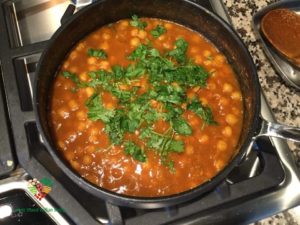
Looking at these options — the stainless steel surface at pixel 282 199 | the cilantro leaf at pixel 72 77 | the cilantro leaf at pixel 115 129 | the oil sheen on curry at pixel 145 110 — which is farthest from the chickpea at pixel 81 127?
the stainless steel surface at pixel 282 199

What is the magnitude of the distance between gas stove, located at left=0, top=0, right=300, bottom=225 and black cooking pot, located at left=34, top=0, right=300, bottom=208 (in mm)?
147

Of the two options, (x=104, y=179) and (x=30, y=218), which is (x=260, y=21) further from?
(x=30, y=218)

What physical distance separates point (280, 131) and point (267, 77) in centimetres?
54

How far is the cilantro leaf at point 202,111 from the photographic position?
1.74 m

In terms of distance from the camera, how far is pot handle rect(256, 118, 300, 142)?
159 centimetres

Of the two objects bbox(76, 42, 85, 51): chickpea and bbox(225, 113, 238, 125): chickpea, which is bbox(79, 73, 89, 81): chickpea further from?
bbox(225, 113, 238, 125): chickpea

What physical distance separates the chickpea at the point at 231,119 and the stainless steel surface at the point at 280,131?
18cm

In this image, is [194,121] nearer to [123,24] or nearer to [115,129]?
[115,129]

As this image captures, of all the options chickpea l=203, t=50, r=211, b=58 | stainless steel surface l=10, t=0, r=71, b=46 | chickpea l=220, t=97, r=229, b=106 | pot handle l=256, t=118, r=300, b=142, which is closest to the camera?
pot handle l=256, t=118, r=300, b=142

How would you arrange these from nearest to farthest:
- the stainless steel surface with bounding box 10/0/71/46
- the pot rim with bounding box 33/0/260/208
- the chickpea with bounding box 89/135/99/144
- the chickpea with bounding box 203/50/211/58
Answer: the pot rim with bounding box 33/0/260/208 < the chickpea with bounding box 89/135/99/144 < the chickpea with bounding box 203/50/211/58 < the stainless steel surface with bounding box 10/0/71/46

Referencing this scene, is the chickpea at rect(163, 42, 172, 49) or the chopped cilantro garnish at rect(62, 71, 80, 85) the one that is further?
the chickpea at rect(163, 42, 172, 49)

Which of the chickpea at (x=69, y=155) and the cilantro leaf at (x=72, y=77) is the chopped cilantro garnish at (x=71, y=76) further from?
the chickpea at (x=69, y=155)

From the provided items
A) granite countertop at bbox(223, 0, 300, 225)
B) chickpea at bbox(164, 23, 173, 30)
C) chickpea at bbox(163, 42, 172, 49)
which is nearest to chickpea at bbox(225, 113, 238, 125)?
granite countertop at bbox(223, 0, 300, 225)

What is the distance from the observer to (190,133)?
5.59 feet
